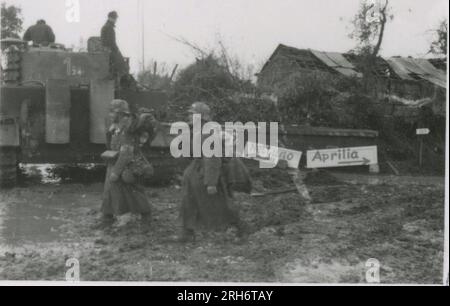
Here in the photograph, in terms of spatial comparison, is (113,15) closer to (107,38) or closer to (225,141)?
(107,38)

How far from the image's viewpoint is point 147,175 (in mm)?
6156

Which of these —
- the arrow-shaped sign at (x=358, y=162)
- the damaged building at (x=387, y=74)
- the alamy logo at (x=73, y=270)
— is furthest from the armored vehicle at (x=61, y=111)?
the damaged building at (x=387, y=74)

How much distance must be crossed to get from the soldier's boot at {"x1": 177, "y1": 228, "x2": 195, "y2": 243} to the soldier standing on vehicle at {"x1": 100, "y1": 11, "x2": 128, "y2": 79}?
455cm

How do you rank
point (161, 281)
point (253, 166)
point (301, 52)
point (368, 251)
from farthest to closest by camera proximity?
point (301, 52) → point (253, 166) → point (368, 251) → point (161, 281)

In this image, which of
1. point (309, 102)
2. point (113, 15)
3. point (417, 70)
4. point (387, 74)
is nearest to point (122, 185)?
point (113, 15)

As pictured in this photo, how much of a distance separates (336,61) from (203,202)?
Answer: 15.0m

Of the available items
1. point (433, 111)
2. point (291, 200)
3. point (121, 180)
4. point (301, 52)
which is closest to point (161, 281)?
point (121, 180)

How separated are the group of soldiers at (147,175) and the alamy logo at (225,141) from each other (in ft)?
0.29

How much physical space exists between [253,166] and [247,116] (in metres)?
2.20

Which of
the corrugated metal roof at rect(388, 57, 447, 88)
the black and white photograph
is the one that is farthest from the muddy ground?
the corrugated metal roof at rect(388, 57, 447, 88)

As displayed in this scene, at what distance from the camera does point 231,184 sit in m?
5.51

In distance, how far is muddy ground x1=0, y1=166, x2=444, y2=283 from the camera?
472 centimetres

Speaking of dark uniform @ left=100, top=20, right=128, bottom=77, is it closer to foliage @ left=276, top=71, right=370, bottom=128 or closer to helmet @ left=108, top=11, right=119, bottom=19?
helmet @ left=108, top=11, right=119, bottom=19
